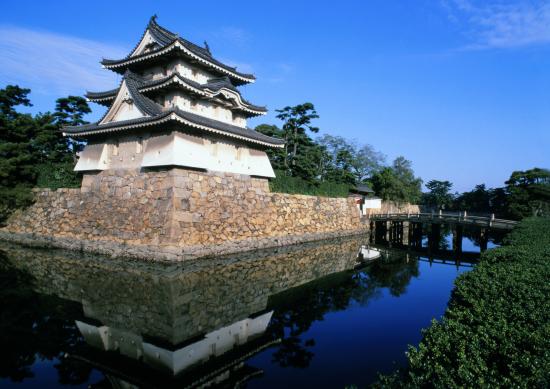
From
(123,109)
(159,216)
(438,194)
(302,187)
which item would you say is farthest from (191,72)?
(438,194)

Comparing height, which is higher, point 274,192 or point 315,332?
point 274,192

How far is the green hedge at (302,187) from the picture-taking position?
21428 millimetres

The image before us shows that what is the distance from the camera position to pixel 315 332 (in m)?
7.59

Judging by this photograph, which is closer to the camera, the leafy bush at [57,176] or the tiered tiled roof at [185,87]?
the tiered tiled roof at [185,87]

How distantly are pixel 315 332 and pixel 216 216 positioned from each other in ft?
30.2

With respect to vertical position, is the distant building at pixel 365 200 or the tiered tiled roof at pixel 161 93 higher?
Result: the tiered tiled roof at pixel 161 93

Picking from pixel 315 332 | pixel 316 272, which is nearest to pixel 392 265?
pixel 316 272

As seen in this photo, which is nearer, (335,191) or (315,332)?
(315,332)

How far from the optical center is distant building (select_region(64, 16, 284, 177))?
15.1 m

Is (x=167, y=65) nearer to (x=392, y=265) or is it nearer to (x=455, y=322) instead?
(x=392, y=265)

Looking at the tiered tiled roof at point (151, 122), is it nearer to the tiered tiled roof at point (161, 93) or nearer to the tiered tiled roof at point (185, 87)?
the tiered tiled roof at point (161, 93)

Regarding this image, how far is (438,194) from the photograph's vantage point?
6338 cm

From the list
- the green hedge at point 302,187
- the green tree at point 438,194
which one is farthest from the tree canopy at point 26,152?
the green tree at point 438,194

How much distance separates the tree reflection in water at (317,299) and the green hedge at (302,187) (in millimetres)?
8073
